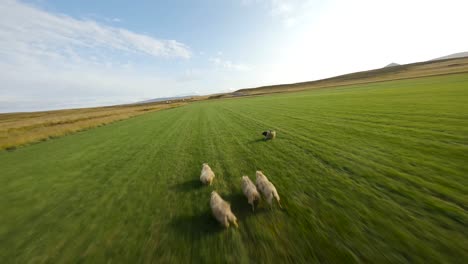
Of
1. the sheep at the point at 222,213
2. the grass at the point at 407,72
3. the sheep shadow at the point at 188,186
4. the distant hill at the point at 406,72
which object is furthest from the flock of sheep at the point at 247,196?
the distant hill at the point at 406,72

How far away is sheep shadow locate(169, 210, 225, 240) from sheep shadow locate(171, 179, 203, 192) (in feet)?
6.45

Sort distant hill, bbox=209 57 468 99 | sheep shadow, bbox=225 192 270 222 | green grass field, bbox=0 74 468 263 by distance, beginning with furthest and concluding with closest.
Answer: distant hill, bbox=209 57 468 99
sheep shadow, bbox=225 192 270 222
green grass field, bbox=0 74 468 263

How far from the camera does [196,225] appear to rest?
18.6 feet

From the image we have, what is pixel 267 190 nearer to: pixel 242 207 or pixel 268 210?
pixel 268 210

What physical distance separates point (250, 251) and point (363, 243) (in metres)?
2.93

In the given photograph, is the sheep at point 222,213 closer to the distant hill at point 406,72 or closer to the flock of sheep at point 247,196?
the flock of sheep at point 247,196

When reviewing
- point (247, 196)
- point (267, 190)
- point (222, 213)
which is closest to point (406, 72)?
point (267, 190)

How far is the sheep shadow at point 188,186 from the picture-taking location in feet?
26.5

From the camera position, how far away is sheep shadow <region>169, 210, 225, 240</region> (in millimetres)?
5336

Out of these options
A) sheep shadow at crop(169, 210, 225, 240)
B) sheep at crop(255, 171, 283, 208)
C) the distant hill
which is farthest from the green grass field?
the distant hill

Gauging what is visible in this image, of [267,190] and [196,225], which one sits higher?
[267,190]

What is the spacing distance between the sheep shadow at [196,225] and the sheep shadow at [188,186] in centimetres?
197

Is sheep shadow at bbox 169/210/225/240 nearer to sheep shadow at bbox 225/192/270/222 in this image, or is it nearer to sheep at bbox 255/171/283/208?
sheep shadow at bbox 225/192/270/222

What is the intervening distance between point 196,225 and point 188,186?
2.85 metres
